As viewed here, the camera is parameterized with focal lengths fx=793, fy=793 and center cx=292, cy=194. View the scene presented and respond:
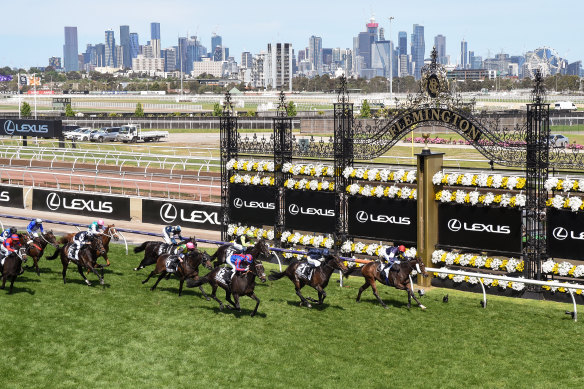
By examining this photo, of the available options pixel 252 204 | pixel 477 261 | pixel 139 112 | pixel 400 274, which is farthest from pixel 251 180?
pixel 139 112

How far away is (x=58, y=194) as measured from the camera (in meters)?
31.9

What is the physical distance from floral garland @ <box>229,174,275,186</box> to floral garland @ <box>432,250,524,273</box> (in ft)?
19.3

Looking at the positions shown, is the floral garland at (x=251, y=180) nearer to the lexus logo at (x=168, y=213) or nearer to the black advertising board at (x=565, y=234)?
the lexus logo at (x=168, y=213)

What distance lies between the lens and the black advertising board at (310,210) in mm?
22156

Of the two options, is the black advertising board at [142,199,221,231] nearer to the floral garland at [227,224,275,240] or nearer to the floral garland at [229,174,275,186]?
the floral garland at [227,224,275,240]

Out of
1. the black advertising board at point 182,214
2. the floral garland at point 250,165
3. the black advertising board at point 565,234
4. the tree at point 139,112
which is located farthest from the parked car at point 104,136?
the black advertising board at point 565,234

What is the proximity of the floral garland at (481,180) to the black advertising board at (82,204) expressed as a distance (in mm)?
14393

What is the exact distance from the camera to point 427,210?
64.2 ft

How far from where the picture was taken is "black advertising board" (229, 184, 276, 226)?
23281 millimetres

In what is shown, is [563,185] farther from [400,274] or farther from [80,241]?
[80,241]

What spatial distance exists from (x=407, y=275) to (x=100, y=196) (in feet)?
55.5

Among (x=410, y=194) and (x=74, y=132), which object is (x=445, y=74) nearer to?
(x=410, y=194)

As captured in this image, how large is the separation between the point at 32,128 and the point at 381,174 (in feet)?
114

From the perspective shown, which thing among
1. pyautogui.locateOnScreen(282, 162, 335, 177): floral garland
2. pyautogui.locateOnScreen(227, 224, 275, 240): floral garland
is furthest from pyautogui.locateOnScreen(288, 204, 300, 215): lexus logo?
pyautogui.locateOnScreen(282, 162, 335, 177): floral garland
